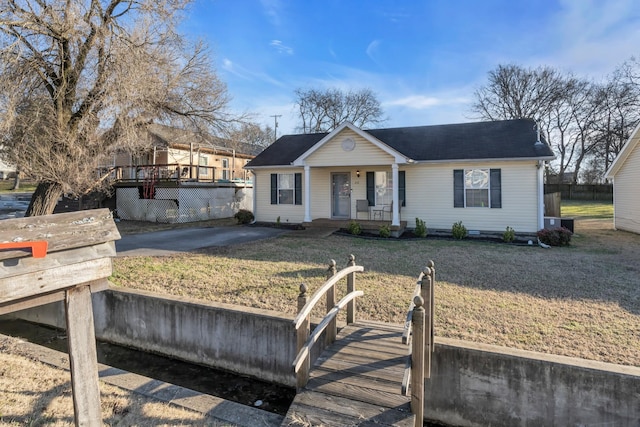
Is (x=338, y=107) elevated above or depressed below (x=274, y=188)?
above

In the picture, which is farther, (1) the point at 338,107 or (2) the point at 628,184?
(1) the point at 338,107

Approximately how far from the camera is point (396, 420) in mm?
2797

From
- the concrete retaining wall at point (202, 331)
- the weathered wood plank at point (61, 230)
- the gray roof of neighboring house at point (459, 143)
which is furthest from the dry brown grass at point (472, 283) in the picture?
the gray roof of neighboring house at point (459, 143)

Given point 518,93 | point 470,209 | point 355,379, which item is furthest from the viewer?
point 518,93

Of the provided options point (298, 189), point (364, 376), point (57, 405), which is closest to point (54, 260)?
point (57, 405)

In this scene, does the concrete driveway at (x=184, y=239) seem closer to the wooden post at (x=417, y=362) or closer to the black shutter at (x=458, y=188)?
the black shutter at (x=458, y=188)

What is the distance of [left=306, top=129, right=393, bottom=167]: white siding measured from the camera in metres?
13.6

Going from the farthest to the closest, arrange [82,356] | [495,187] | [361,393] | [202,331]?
[495,187] < [202,331] < [361,393] < [82,356]

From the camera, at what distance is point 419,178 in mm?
13938

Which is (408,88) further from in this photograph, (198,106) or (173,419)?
(173,419)

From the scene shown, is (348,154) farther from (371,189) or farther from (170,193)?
(170,193)

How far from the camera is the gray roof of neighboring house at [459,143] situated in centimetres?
1281

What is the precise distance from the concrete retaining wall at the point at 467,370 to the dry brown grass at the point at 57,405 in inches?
58.0

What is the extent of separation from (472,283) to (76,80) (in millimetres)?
11208
